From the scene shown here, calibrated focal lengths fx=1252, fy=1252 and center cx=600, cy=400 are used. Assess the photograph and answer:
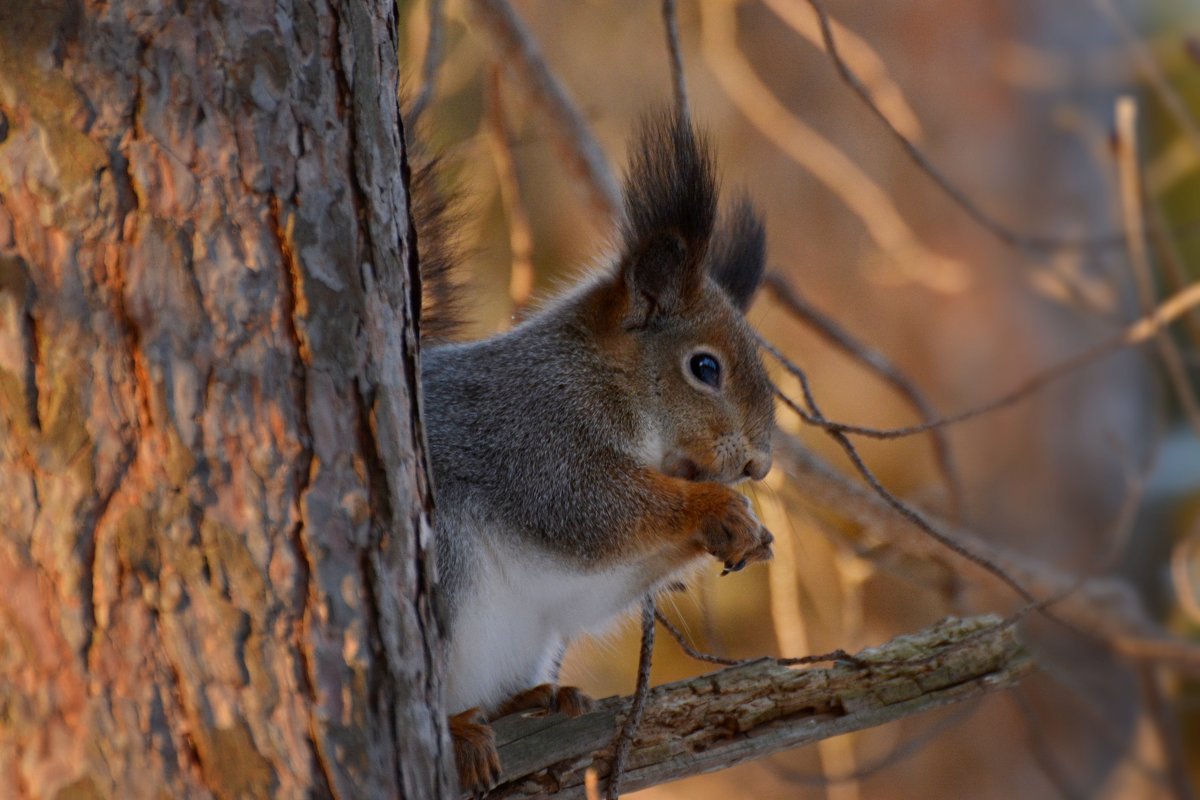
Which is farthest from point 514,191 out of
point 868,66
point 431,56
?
point 868,66

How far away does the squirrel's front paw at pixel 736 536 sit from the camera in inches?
54.9

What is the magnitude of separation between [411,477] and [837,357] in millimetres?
2489

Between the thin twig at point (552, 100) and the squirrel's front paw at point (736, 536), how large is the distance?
2.66 ft

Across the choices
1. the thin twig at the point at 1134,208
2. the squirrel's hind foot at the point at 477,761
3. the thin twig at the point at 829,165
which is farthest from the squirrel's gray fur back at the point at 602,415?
the thin twig at the point at 829,165

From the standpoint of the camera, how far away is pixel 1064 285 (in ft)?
9.02

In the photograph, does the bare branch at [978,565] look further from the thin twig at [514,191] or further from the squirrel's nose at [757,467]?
the thin twig at [514,191]

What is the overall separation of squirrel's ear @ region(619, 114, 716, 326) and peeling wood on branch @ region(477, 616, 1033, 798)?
52 cm

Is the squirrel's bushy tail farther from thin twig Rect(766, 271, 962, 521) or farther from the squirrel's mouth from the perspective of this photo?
thin twig Rect(766, 271, 962, 521)

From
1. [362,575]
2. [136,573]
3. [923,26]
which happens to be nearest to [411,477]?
[362,575]

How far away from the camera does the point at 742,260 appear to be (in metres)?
1.77

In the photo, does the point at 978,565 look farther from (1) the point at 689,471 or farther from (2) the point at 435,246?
(2) the point at 435,246

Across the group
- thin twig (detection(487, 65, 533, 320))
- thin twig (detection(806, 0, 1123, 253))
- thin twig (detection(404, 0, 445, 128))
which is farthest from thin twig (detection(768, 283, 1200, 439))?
thin twig (detection(404, 0, 445, 128))

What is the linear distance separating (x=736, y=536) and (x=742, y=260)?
51 centimetres

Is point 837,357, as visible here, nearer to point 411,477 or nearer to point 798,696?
point 798,696
